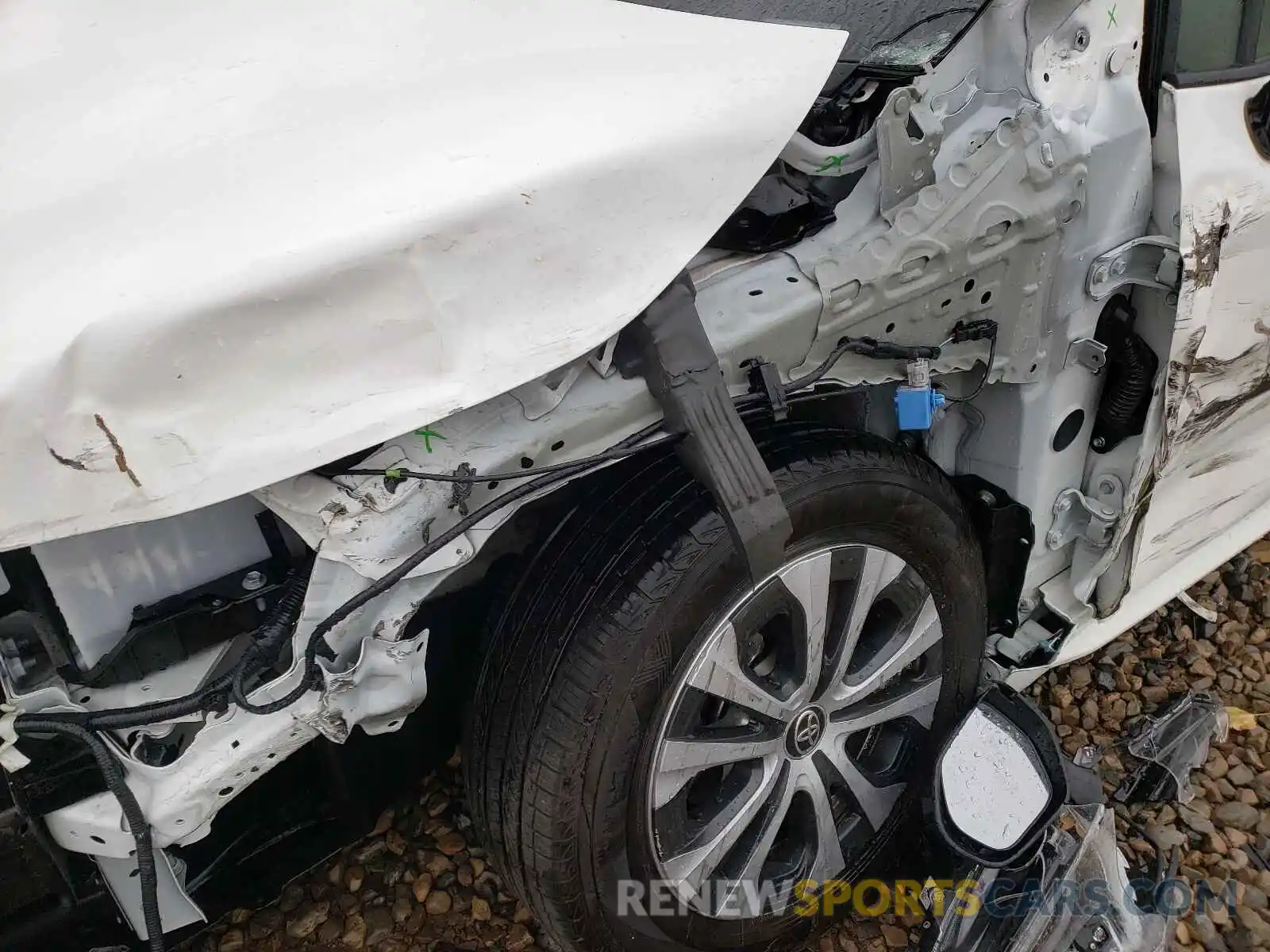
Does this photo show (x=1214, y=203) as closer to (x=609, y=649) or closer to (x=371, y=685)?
(x=609, y=649)

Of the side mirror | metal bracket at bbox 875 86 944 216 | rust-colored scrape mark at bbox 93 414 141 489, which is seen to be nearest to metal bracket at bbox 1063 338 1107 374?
metal bracket at bbox 875 86 944 216

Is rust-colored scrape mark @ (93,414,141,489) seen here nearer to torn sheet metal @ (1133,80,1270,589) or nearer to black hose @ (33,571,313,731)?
black hose @ (33,571,313,731)

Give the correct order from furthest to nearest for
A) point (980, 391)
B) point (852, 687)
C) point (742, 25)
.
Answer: point (980, 391)
point (852, 687)
point (742, 25)

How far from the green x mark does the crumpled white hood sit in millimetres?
106

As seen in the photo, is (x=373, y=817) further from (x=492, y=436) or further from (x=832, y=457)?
(x=832, y=457)

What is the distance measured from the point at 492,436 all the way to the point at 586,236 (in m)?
0.30

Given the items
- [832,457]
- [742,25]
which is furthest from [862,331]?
[742,25]

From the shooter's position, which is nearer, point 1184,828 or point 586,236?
point 586,236

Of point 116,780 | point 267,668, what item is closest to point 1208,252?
point 267,668

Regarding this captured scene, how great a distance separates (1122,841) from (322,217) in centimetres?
231

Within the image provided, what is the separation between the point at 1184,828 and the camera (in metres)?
2.42

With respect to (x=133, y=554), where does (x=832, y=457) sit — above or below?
below

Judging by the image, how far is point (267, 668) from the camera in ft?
4.69

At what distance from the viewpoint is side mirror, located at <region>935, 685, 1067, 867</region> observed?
2.01 m
